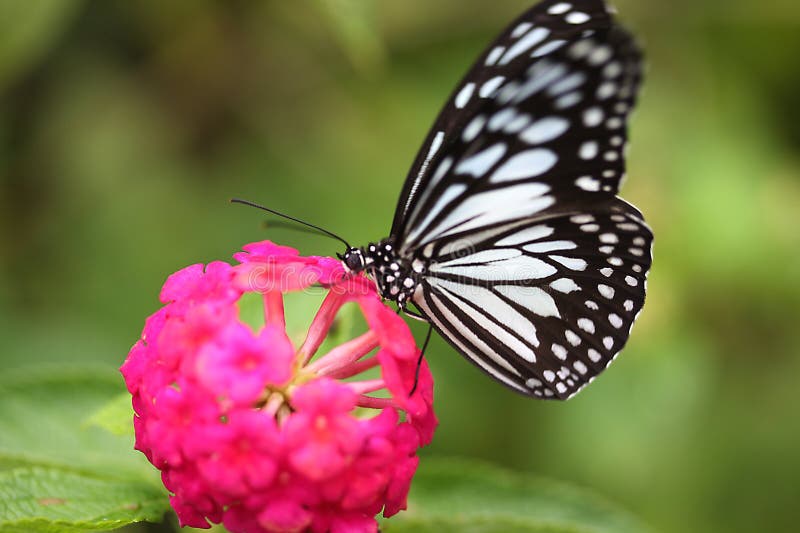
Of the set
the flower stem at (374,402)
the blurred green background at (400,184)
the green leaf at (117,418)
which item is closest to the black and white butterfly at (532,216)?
the flower stem at (374,402)

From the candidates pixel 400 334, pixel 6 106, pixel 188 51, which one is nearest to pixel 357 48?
pixel 188 51

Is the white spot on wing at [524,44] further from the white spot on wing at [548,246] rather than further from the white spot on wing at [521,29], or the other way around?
the white spot on wing at [548,246]

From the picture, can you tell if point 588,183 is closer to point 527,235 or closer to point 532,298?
point 527,235

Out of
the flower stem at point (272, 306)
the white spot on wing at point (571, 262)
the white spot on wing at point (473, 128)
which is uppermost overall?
the white spot on wing at point (473, 128)

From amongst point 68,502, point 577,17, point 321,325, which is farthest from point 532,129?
point 68,502

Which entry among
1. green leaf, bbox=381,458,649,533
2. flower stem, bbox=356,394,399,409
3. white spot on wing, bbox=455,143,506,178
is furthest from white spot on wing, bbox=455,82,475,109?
green leaf, bbox=381,458,649,533

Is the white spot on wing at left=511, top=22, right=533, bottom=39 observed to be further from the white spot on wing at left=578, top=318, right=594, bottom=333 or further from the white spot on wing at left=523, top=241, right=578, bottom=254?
the white spot on wing at left=578, top=318, right=594, bottom=333
